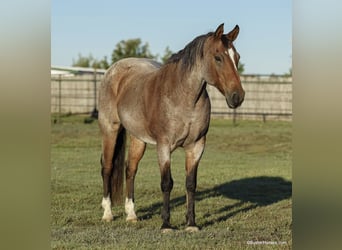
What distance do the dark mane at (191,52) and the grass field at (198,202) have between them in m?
1.75

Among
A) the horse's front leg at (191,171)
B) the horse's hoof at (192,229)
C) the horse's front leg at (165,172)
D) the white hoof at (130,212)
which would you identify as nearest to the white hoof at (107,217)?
the white hoof at (130,212)

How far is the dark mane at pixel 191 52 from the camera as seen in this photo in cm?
641

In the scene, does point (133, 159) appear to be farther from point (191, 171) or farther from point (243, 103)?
point (243, 103)

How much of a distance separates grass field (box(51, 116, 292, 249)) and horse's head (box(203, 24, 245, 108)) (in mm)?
1357

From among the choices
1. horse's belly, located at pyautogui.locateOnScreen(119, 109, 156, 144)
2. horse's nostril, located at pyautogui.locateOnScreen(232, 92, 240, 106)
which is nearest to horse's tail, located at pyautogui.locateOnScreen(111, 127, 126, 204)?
horse's belly, located at pyautogui.locateOnScreen(119, 109, 156, 144)

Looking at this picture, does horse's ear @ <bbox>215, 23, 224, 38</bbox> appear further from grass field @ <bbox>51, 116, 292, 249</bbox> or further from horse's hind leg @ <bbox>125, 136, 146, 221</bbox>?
horse's hind leg @ <bbox>125, 136, 146, 221</bbox>

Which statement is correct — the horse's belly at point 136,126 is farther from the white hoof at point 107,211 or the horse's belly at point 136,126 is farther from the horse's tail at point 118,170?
the white hoof at point 107,211

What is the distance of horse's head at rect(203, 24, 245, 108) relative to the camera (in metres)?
5.93
